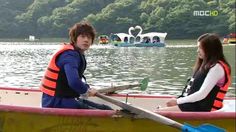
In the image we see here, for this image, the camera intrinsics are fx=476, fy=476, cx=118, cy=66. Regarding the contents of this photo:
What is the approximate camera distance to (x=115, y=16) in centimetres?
7569

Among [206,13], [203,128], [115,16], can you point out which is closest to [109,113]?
[203,128]

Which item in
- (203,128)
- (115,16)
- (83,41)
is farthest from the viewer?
(115,16)

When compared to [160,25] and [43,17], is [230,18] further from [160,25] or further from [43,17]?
[43,17]

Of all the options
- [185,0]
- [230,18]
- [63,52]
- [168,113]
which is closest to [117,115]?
[168,113]

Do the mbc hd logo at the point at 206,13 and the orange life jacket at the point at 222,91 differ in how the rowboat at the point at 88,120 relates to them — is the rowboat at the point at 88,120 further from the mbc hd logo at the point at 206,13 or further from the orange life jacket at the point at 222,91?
the mbc hd logo at the point at 206,13

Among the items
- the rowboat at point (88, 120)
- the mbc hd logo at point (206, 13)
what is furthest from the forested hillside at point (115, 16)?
the rowboat at point (88, 120)

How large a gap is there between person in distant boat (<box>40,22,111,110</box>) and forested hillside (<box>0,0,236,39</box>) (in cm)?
6092

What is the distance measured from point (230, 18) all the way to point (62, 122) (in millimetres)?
62864

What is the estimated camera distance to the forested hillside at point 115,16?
67375mm

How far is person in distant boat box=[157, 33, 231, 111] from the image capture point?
14.5 ft

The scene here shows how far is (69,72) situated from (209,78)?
129 cm

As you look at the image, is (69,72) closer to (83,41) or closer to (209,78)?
(83,41)

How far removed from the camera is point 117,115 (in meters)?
4.39

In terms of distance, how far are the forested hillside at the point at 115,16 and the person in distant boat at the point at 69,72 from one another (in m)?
60.9
